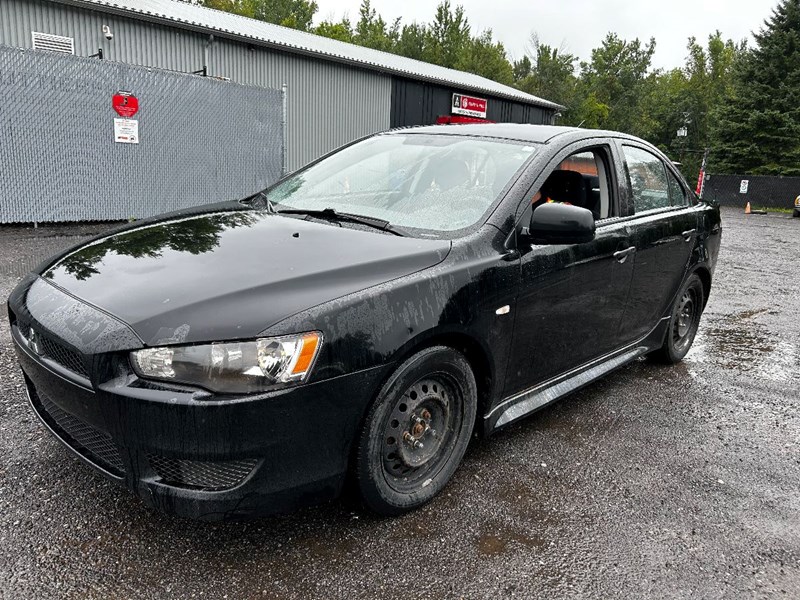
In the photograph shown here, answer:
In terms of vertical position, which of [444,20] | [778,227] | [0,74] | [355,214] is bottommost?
[778,227]

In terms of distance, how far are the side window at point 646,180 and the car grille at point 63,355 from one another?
3.15 m

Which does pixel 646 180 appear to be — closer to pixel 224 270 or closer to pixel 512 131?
pixel 512 131

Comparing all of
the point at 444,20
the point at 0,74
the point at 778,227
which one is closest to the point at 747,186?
the point at 778,227

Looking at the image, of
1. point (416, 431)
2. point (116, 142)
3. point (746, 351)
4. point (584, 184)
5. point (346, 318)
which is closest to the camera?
point (346, 318)

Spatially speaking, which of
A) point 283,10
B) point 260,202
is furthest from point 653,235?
point 283,10

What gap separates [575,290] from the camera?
10.6 ft

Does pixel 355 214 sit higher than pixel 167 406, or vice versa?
pixel 355 214

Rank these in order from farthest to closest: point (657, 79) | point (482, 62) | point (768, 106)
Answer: point (657, 79) → point (482, 62) → point (768, 106)

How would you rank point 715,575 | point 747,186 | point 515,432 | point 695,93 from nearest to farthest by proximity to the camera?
point 715,575 → point 515,432 → point 747,186 → point 695,93

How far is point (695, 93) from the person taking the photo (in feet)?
214

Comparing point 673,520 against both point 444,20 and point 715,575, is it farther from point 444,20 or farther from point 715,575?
point 444,20

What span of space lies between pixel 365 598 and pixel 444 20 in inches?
2565

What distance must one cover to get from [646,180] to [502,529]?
2567 mm

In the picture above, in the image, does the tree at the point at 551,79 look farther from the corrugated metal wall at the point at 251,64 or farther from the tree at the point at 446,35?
the corrugated metal wall at the point at 251,64
